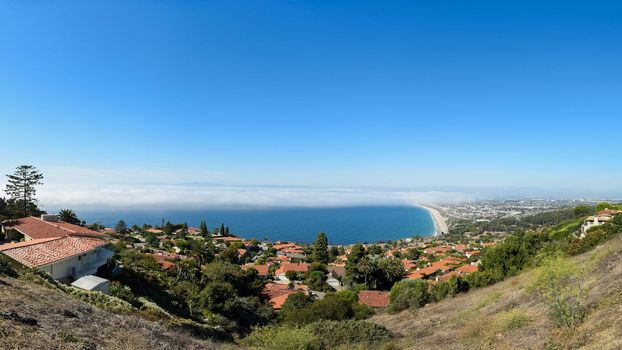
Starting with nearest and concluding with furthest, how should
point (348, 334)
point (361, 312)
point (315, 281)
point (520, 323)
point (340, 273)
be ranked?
point (520, 323) → point (348, 334) → point (361, 312) → point (315, 281) → point (340, 273)

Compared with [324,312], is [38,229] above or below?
above

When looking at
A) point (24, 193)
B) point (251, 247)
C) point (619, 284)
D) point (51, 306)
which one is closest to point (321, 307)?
point (619, 284)

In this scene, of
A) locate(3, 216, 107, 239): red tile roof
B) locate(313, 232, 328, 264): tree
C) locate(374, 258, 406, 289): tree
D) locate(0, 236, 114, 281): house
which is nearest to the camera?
locate(0, 236, 114, 281): house

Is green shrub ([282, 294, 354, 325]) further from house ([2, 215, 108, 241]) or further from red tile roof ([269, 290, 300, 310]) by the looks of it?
house ([2, 215, 108, 241])

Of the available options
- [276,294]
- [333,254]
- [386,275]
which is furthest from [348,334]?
[333,254]

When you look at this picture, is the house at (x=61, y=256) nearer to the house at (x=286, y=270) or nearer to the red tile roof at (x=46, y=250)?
the red tile roof at (x=46, y=250)

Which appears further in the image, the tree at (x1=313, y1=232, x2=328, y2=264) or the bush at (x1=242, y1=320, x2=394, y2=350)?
the tree at (x1=313, y1=232, x2=328, y2=264)

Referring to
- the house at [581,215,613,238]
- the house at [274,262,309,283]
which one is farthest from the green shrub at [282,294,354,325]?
the house at [581,215,613,238]

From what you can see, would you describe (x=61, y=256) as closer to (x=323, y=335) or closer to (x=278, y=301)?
(x=323, y=335)
